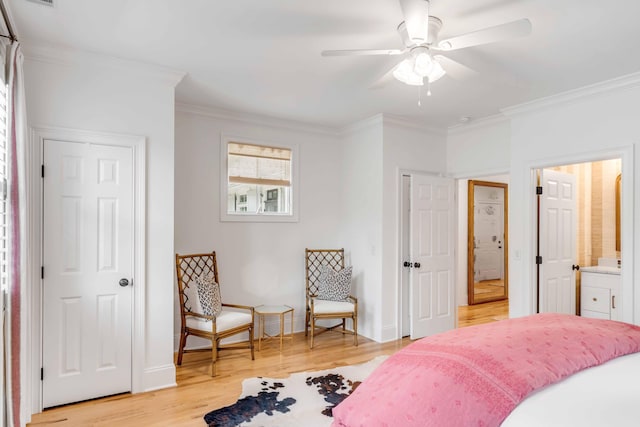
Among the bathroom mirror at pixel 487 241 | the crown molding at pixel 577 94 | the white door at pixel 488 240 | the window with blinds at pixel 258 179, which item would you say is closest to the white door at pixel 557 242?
the crown molding at pixel 577 94

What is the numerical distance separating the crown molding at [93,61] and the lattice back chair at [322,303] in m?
2.49

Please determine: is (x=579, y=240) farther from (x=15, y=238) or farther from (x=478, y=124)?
(x=15, y=238)

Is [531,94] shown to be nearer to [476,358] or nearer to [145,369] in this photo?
[476,358]

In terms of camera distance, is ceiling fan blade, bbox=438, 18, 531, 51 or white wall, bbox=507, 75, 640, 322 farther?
white wall, bbox=507, 75, 640, 322

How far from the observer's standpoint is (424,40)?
2.16m

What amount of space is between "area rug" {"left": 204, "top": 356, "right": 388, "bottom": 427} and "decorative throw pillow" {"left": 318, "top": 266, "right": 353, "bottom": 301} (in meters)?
0.95

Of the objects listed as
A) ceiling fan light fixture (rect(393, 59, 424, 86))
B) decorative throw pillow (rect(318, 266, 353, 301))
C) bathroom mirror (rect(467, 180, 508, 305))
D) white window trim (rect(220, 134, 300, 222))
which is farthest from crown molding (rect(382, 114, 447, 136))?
bathroom mirror (rect(467, 180, 508, 305))

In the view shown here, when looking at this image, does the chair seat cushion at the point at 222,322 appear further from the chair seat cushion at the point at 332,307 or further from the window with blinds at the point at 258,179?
the window with blinds at the point at 258,179

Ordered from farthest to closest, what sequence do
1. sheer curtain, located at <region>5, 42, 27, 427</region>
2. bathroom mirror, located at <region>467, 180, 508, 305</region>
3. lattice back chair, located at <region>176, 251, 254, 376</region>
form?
bathroom mirror, located at <region>467, 180, 508, 305</region>, lattice back chair, located at <region>176, 251, 254, 376</region>, sheer curtain, located at <region>5, 42, 27, 427</region>

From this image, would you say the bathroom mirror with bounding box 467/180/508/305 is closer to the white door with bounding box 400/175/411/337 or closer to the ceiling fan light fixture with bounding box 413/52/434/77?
the white door with bounding box 400/175/411/337

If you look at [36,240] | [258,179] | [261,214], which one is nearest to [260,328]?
[261,214]

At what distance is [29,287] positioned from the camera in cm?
270

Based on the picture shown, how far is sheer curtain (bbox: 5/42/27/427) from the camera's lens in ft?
7.45

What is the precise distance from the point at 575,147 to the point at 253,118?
10.7 ft
